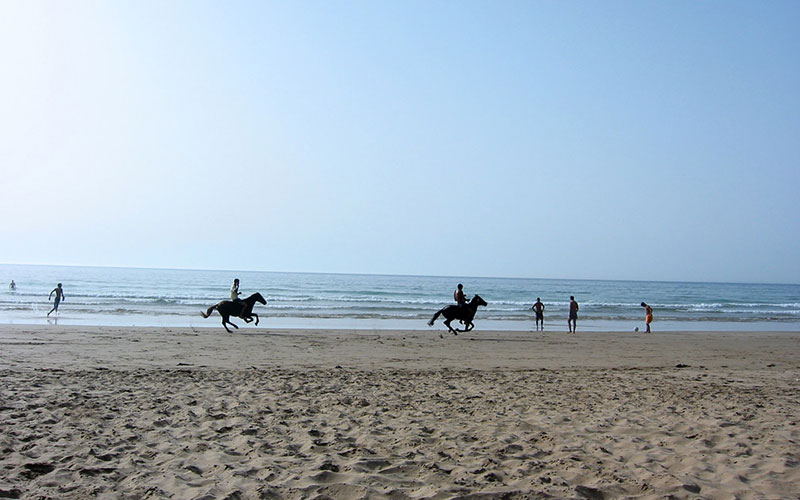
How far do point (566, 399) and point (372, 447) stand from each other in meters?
3.80

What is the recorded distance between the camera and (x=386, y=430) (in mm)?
6469

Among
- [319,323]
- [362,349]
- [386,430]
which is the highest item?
[386,430]

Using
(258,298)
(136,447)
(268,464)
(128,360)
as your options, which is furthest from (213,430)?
(258,298)

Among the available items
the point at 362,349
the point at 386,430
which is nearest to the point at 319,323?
the point at 362,349

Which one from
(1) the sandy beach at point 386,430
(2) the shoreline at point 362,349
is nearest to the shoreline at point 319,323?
(2) the shoreline at point 362,349

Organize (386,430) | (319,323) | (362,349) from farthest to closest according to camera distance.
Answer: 1. (319,323)
2. (362,349)
3. (386,430)

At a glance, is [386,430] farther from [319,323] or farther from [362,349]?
[319,323]

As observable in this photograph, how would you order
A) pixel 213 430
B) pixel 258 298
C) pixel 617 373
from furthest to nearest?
pixel 258 298 < pixel 617 373 < pixel 213 430

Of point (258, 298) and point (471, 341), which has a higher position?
point (258, 298)

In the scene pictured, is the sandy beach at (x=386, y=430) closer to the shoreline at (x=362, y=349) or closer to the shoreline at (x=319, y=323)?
the shoreline at (x=362, y=349)

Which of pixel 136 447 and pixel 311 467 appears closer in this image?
pixel 311 467

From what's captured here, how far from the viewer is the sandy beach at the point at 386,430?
4816 millimetres

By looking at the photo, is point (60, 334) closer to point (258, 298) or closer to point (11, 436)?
point (258, 298)

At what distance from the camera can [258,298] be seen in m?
21.3
